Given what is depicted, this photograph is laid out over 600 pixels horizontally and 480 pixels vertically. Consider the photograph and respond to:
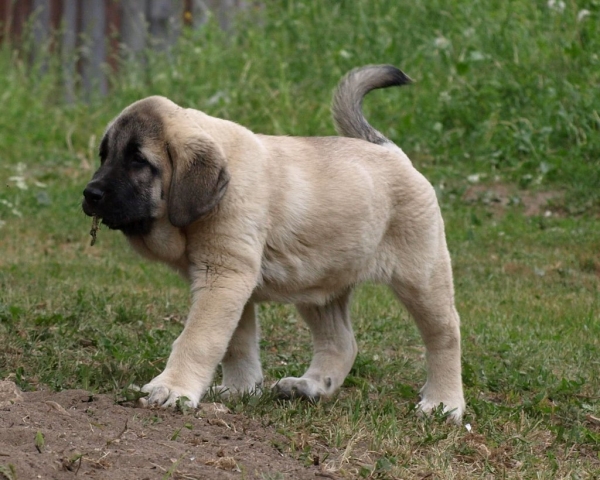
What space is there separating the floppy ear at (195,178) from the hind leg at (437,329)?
1144 millimetres

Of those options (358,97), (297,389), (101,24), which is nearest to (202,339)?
(297,389)

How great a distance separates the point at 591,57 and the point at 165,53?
192 inches

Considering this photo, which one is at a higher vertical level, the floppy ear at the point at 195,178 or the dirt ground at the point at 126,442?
the floppy ear at the point at 195,178

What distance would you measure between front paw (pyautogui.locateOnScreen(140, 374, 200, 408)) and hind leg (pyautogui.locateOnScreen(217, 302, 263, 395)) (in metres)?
0.76

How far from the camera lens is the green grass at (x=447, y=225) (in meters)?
4.59

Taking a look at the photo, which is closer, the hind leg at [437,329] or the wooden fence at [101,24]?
the hind leg at [437,329]

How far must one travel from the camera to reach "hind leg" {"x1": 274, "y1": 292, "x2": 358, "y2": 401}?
503cm

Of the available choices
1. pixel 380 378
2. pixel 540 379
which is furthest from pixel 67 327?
pixel 540 379

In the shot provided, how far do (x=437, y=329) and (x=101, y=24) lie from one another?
28.0 feet

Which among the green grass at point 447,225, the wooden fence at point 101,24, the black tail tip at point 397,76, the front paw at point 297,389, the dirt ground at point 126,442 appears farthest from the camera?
the wooden fence at point 101,24

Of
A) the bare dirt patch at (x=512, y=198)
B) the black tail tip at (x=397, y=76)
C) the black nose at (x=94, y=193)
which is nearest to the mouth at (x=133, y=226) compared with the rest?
the black nose at (x=94, y=193)

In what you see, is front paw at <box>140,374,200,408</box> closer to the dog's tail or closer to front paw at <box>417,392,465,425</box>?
front paw at <box>417,392,465,425</box>

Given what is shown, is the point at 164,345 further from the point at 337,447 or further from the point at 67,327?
the point at 337,447

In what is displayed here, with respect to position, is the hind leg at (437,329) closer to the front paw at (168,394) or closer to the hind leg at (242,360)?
the hind leg at (242,360)
